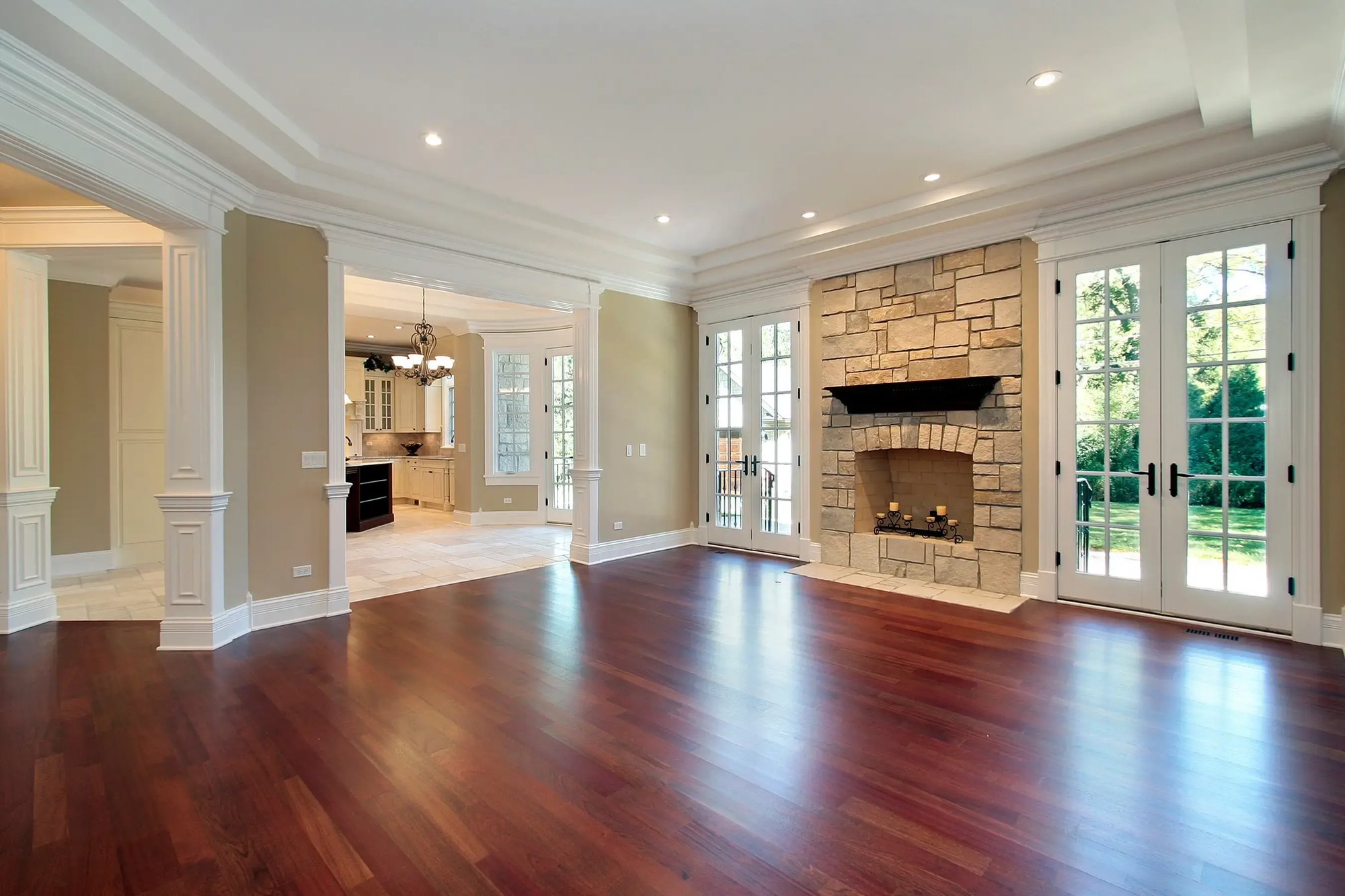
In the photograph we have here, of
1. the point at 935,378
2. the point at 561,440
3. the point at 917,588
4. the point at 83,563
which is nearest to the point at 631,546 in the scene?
the point at 917,588

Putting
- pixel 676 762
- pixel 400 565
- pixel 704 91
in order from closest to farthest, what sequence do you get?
pixel 676 762, pixel 704 91, pixel 400 565

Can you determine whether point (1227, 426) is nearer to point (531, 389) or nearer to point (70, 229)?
point (531, 389)

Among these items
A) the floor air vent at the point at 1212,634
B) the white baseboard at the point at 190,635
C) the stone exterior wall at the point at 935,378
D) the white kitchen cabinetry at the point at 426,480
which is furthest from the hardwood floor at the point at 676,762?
the white kitchen cabinetry at the point at 426,480

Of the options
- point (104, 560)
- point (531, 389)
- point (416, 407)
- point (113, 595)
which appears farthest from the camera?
point (416, 407)

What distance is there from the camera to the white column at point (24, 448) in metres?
4.14

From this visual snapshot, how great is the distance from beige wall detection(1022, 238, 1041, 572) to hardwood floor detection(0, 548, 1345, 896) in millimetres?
886

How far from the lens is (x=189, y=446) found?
12.4 ft

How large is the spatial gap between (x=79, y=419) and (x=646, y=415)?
5430mm

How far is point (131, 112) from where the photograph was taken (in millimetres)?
3053

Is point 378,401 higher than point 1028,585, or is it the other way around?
point 378,401

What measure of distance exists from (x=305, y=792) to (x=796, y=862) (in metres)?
1.77

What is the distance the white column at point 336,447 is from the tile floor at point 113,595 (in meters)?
1.23

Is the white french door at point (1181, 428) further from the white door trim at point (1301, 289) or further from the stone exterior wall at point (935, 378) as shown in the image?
the stone exterior wall at point (935, 378)

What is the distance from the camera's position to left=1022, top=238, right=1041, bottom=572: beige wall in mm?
4707
